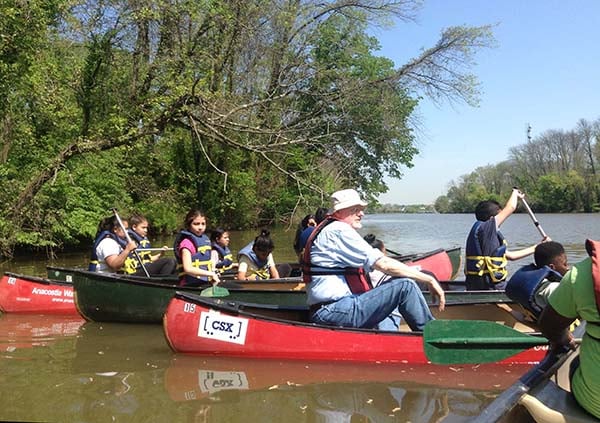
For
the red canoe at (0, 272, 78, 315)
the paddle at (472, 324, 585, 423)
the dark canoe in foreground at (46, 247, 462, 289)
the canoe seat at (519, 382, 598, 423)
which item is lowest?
the red canoe at (0, 272, 78, 315)

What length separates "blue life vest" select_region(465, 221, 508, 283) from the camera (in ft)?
20.7

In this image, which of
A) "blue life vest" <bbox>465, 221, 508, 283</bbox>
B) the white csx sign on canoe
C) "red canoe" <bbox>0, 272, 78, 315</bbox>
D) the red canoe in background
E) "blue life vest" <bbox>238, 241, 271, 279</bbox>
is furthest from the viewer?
the red canoe in background

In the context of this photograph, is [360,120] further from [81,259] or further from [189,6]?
[81,259]

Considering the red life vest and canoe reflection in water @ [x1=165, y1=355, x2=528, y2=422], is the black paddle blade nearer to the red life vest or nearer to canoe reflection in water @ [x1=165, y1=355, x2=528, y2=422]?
canoe reflection in water @ [x1=165, y1=355, x2=528, y2=422]

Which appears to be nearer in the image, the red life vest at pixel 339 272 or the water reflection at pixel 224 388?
the water reflection at pixel 224 388

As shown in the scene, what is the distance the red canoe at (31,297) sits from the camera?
8000 mm

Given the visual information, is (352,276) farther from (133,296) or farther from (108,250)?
(108,250)

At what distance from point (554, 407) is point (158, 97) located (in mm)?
11890

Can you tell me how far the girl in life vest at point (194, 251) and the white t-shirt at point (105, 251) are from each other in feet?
4.17

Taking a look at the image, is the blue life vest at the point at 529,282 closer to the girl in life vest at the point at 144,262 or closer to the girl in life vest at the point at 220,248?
the girl in life vest at the point at 220,248

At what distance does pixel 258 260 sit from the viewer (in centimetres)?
777

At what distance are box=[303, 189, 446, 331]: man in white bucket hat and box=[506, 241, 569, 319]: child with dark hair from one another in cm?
58

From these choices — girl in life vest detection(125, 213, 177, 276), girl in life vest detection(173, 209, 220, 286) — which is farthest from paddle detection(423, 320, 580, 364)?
girl in life vest detection(125, 213, 177, 276)

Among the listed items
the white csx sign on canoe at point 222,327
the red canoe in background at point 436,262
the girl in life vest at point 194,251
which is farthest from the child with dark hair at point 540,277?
the red canoe in background at point 436,262
